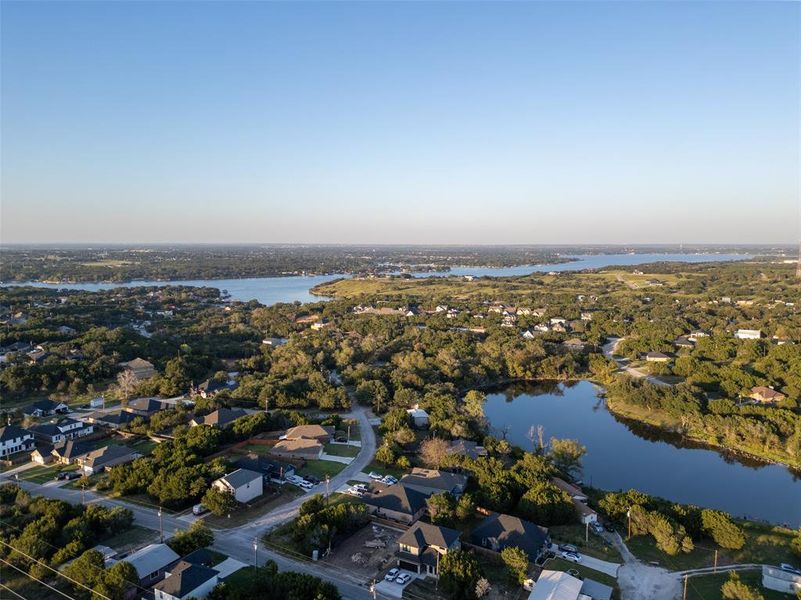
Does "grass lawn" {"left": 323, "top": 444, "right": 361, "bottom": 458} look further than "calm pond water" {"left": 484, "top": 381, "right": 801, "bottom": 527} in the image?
Yes

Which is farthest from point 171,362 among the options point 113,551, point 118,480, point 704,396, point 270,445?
point 704,396

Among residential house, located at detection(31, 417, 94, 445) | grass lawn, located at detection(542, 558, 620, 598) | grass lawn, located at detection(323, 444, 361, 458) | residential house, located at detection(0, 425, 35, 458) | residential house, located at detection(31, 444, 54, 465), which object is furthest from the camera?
residential house, located at detection(31, 417, 94, 445)

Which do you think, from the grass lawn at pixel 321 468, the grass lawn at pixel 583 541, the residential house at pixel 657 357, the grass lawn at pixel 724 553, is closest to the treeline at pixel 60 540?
the grass lawn at pixel 321 468

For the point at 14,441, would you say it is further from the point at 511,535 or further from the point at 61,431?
the point at 511,535

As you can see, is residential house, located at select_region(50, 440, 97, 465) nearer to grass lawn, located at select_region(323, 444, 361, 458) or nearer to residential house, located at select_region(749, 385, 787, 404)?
grass lawn, located at select_region(323, 444, 361, 458)

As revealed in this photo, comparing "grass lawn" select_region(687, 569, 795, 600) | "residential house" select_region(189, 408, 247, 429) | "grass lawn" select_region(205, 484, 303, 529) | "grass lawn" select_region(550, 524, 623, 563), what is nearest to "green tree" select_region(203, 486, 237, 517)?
"grass lawn" select_region(205, 484, 303, 529)

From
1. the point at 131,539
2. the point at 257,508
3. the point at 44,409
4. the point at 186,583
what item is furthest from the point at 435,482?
the point at 44,409

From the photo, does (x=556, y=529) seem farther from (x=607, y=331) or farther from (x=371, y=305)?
(x=371, y=305)
